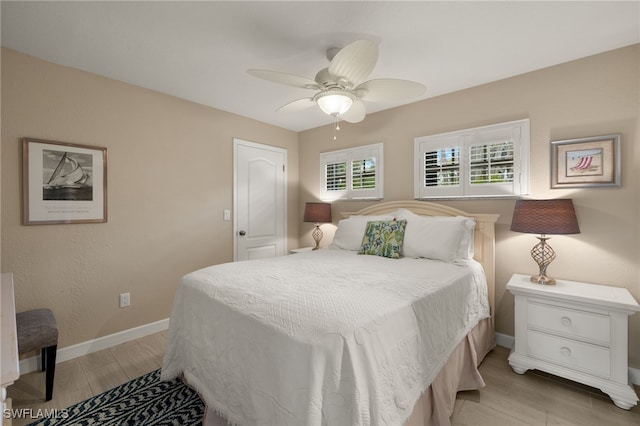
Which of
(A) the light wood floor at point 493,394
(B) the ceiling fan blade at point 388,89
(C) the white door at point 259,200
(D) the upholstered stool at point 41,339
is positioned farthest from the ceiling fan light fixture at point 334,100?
(D) the upholstered stool at point 41,339

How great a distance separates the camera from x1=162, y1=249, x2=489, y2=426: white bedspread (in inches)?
41.1

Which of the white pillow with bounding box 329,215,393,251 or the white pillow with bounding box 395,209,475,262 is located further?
the white pillow with bounding box 329,215,393,251

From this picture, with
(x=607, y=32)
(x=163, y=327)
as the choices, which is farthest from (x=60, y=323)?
(x=607, y=32)

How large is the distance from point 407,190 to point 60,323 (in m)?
3.50

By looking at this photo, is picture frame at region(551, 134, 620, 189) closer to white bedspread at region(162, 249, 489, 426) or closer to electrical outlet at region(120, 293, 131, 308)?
white bedspread at region(162, 249, 489, 426)

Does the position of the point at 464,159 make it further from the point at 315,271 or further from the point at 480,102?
the point at 315,271

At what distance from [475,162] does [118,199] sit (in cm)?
344

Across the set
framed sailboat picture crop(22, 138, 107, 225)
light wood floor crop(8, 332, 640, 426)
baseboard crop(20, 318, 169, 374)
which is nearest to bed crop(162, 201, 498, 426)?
light wood floor crop(8, 332, 640, 426)

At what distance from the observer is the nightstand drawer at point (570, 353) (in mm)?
1861

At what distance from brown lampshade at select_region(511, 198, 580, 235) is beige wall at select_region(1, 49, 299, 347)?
3047 mm

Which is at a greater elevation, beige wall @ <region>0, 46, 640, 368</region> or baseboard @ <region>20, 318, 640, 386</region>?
beige wall @ <region>0, 46, 640, 368</region>

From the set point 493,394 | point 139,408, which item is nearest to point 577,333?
Result: point 493,394

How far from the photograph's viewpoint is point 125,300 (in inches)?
107

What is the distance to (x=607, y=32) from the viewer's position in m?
1.93
